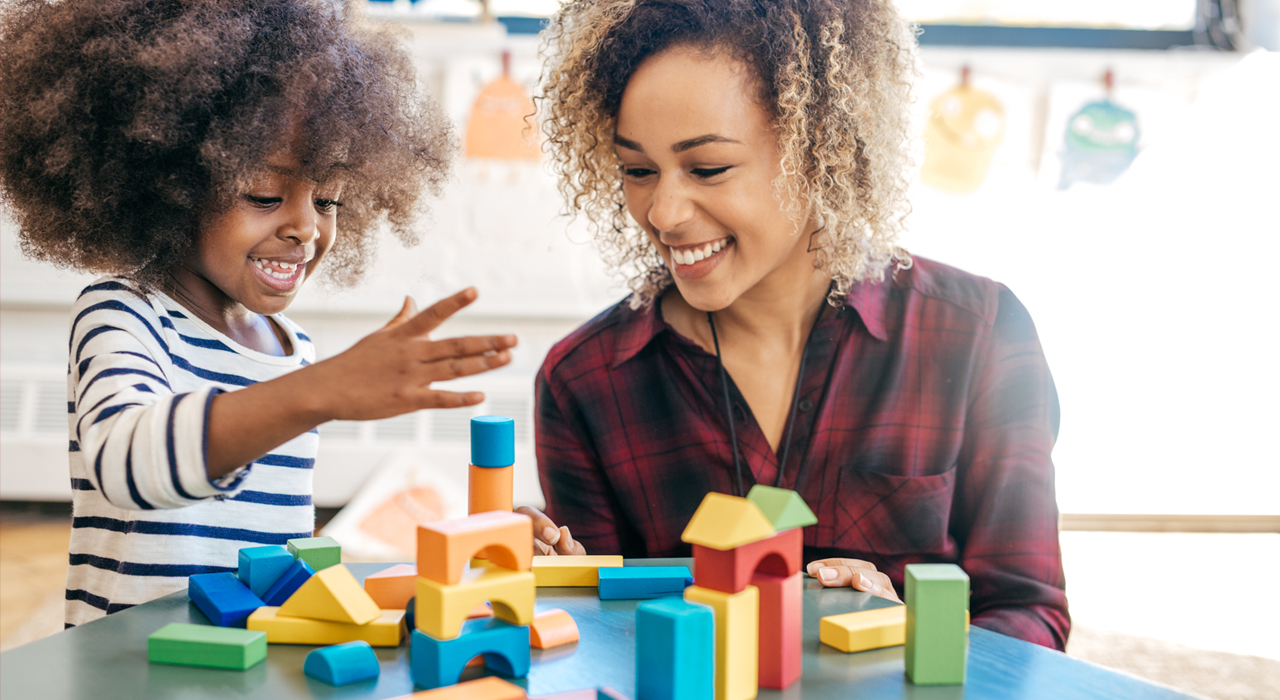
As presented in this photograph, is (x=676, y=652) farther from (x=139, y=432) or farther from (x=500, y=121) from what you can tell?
(x=500, y=121)

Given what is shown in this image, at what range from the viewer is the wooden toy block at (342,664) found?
2.00 feet

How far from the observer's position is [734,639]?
564 millimetres

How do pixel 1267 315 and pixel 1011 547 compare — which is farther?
pixel 1267 315

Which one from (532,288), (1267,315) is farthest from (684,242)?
(1267,315)

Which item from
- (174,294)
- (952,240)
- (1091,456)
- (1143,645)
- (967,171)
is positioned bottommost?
(1143,645)

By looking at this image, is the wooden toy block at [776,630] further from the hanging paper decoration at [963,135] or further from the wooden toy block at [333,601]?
the hanging paper decoration at [963,135]

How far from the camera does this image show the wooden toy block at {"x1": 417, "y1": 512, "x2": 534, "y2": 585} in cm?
57

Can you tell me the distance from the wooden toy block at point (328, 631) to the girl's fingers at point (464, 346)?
207 mm

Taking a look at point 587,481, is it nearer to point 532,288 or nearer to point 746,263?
point 746,263

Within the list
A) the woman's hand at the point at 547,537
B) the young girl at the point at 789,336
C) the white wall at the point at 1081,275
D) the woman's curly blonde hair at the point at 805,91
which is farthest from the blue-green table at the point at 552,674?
the white wall at the point at 1081,275

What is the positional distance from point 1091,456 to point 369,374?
2.78 meters

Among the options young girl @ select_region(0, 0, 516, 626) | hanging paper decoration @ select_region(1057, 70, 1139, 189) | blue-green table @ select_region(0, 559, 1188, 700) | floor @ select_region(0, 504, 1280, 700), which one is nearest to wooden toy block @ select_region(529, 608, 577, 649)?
blue-green table @ select_region(0, 559, 1188, 700)

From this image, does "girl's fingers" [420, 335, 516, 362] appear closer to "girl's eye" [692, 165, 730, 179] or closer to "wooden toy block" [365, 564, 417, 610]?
"wooden toy block" [365, 564, 417, 610]

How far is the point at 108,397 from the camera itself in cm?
75
